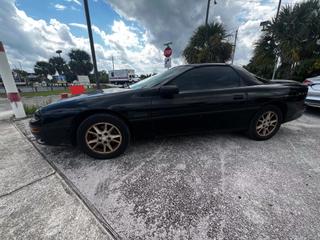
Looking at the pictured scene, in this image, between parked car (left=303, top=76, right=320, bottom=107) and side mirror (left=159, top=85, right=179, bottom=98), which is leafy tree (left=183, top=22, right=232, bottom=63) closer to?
parked car (left=303, top=76, right=320, bottom=107)

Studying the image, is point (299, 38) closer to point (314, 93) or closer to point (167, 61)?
point (314, 93)

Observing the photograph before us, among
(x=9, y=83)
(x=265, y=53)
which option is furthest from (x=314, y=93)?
(x=265, y=53)

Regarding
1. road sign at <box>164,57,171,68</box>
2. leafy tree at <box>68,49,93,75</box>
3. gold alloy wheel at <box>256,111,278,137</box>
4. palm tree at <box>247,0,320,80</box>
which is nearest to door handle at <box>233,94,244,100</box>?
gold alloy wheel at <box>256,111,278,137</box>

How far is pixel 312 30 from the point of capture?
9070 mm

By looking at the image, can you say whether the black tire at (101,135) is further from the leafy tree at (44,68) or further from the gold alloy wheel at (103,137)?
the leafy tree at (44,68)

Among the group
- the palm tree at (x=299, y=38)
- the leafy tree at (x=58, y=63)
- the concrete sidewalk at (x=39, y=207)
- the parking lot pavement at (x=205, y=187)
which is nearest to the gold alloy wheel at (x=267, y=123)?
the parking lot pavement at (x=205, y=187)

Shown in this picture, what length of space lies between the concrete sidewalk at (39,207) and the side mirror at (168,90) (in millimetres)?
1544

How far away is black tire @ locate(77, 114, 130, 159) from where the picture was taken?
2.08 meters

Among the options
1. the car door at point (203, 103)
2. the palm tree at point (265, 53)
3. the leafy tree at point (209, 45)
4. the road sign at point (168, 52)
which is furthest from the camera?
the leafy tree at point (209, 45)

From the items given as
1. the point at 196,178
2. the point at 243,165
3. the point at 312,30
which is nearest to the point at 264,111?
the point at 243,165

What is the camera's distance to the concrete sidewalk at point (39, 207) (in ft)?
4.08

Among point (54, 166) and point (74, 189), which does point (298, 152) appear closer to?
point (74, 189)

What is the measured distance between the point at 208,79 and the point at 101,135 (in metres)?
1.79

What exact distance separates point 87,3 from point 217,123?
5243mm
